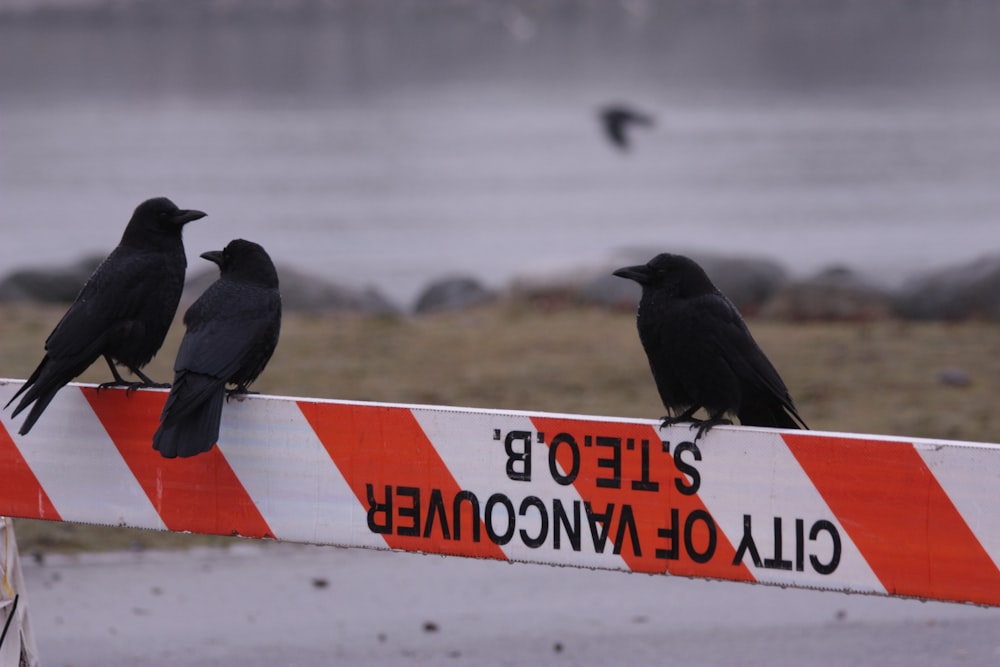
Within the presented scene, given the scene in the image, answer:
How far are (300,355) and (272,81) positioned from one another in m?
117

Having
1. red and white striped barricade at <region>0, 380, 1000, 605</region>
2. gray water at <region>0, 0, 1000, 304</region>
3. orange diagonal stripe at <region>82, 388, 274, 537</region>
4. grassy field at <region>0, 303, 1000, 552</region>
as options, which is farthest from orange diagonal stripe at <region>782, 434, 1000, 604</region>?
gray water at <region>0, 0, 1000, 304</region>

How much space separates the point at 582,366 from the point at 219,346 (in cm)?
701

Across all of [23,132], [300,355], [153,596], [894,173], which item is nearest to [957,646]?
[153,596]

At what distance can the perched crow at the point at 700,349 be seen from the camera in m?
4.59

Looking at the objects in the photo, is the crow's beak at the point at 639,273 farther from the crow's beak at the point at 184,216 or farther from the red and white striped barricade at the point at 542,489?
the crow's beak at the point at 184,216

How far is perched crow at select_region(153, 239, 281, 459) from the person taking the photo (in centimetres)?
387

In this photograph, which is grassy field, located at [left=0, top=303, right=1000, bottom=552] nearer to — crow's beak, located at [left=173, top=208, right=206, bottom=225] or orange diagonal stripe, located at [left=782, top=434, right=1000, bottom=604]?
crow's beak, located at [left=173, top=208, right=206, bottom=225]

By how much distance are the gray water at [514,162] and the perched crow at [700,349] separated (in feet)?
38.1

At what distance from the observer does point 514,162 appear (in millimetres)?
58750

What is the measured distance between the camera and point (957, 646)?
5562 millimetres

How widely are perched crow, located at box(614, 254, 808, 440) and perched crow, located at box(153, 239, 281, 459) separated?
1.10 m

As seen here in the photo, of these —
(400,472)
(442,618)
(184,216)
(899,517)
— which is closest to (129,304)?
(184,216)

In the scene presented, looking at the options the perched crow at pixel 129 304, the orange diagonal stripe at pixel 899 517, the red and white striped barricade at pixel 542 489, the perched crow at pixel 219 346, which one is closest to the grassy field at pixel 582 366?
the perched crow at pixel 129 304

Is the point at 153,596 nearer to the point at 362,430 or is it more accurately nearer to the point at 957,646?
the point at 362,430
